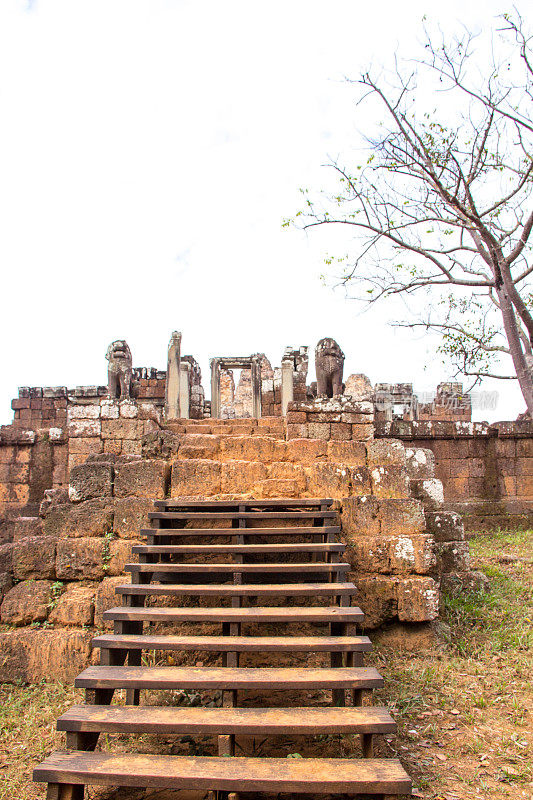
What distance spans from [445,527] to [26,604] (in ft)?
13.4

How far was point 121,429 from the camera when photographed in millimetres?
6367

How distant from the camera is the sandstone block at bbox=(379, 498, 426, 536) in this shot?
4879 mm

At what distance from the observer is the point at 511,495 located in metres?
10.3

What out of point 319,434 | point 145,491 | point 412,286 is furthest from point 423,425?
point 145,491

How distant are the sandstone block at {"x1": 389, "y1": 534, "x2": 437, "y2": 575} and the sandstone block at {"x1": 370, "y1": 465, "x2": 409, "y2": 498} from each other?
0.51 m

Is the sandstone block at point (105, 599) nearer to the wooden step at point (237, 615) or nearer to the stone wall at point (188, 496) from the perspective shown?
the stone wall at point (188, 496)

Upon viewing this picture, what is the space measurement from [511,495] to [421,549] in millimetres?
6523

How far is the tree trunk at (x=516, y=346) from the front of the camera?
11.5 meters

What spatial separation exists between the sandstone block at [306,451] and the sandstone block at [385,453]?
1.58 ft

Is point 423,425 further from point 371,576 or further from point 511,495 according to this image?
point 371,576

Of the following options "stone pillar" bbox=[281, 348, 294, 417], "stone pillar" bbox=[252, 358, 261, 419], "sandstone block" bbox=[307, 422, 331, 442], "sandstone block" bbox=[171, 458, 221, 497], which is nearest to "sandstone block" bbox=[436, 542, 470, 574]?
"sandstone block" bbox=[307, 422, 331, 442]

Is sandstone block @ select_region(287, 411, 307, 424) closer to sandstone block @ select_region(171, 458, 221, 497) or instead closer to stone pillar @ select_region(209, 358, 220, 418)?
sandstone block @ select_region(171, 458, 221, 497)

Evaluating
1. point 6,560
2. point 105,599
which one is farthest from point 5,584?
point 105,599

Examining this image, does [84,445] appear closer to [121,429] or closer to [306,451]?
[121,429]
